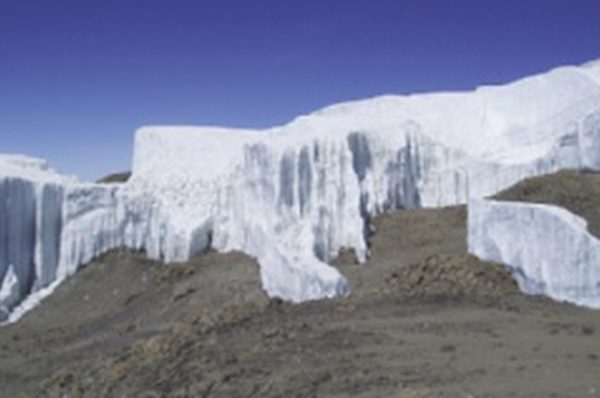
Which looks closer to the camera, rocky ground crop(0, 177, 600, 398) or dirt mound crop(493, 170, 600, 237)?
rocky ground crop(0, 177, 600, 398)

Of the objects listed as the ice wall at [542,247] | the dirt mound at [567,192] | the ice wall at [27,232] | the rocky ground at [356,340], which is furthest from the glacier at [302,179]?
the ice wall at [542,247]

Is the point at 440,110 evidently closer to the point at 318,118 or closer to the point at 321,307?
the point at 318,118

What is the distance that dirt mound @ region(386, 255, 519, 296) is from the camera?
64.5 feet

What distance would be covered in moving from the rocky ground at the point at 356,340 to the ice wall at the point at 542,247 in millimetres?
484

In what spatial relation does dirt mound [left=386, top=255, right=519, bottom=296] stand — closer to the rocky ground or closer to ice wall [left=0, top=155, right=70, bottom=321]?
the rocky ground

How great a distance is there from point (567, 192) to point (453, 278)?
15.9ft

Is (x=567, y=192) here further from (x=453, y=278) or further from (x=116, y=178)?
(x=116, y=178)

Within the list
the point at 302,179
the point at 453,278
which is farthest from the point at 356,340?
the point at 302,179

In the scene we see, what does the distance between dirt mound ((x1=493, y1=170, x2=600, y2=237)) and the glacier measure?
198 cm

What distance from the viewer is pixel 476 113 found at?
3167 centimetres

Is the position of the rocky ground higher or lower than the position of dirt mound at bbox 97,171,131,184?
lower

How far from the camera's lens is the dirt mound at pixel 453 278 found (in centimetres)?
1966

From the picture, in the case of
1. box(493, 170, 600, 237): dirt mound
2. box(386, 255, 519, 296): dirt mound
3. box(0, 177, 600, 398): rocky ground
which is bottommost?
box(0, 177, 600, 398): rocky ground

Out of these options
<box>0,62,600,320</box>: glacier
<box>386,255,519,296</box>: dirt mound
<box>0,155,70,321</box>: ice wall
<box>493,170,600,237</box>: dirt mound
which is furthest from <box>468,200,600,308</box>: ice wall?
<box>0,155,70,321</box>: ice wall
